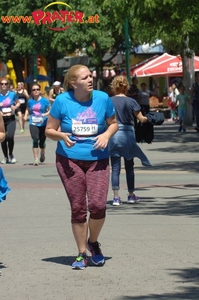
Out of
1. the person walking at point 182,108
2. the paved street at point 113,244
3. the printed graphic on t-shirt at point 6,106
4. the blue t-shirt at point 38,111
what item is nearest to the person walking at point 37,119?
A: the blue t-shirt at point 38,111

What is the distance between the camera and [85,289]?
23.2 ft

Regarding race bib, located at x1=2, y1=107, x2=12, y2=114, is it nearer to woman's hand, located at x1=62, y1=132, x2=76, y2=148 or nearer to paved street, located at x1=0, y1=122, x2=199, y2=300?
paved street, located at x1=0, y1=122, x2=199, y2=300

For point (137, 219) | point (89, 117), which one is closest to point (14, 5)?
point (137, 219)

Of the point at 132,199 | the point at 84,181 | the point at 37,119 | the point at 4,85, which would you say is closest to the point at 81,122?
the point at 84,181

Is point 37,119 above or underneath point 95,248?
underneath

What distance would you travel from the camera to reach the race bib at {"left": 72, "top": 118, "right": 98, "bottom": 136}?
799cm

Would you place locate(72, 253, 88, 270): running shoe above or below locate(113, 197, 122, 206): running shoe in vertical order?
above

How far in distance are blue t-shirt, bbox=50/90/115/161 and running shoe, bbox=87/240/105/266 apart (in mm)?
775

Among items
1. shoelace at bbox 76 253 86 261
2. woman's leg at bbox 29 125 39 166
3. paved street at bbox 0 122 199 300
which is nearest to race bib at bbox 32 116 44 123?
woman's leg at bbox 29 125 39 166

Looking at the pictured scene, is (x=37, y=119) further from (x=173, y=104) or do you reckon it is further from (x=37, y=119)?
(x=173, y=104)

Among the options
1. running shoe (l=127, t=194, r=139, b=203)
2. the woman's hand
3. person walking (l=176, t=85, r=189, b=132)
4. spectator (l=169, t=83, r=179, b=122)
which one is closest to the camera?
the woman's hand

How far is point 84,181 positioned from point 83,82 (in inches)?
32.6

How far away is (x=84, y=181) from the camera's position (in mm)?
8078

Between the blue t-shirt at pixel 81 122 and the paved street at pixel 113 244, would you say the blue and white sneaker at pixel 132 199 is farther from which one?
the blue t-shirt at pixel 81 122
